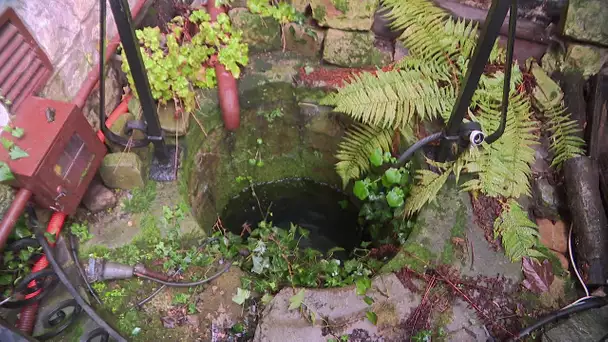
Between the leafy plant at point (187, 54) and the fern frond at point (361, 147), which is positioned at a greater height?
the leafy plant at point (187, 54)

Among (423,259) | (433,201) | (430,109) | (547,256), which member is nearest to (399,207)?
(433,201)

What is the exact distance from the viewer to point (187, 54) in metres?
2.99

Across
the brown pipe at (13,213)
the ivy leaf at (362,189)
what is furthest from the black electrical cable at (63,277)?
the ivy leaf at (362,189)

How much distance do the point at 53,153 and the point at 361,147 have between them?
2050mm

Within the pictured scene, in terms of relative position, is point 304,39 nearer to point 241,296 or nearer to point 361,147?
point 361,147

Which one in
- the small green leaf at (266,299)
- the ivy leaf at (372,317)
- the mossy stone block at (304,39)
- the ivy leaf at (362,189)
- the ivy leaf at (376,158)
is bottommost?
the small green leaf at (266,299)

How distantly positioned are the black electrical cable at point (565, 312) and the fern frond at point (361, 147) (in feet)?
4.85

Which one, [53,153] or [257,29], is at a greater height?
[257,29]

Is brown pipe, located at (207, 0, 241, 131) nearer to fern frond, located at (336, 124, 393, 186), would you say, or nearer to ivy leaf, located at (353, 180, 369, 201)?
fern frond, located at (336, 124, 393, 186)

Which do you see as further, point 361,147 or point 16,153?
point 361,147

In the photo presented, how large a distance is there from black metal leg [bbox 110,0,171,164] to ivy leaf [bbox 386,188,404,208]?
1.54 metres

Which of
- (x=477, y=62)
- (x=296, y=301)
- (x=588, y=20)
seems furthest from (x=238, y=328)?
(x=588, y=20)

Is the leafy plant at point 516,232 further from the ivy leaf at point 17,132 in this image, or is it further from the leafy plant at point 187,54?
the ivy leaf at point 17,132

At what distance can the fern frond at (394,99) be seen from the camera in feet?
9.68
